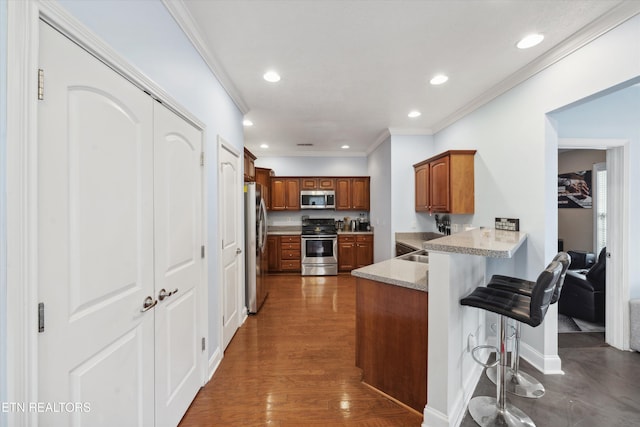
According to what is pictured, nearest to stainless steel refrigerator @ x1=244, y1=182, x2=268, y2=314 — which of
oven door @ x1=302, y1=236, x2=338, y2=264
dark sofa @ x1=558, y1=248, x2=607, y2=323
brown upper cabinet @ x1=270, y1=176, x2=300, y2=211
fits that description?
oven door @ x1=302, y1=236, x2=338, y2=264

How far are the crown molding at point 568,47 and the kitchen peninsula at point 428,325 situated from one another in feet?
5.16

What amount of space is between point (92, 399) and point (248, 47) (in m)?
2.37

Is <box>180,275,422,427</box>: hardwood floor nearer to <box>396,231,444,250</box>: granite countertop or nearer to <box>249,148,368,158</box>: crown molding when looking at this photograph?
<box>396,231,444,250</box>: granite countertop

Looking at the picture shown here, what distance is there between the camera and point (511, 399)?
1861mm

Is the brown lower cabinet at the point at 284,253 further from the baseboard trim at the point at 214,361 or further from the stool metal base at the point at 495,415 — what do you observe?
the stool metal base at the point at 495,415

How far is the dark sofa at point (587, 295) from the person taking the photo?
2916mm

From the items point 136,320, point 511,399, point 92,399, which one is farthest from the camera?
point 511,399

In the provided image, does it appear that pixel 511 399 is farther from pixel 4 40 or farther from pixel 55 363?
pixel 4 40

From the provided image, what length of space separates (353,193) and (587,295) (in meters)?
4.06

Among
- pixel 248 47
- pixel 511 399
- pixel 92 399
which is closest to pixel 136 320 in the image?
pixel 92 399

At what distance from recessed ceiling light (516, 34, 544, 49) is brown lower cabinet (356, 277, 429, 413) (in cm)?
213

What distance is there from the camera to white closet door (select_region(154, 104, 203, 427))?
144cm

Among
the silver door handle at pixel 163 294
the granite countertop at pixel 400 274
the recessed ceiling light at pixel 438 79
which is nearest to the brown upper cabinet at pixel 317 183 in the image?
the recessed ceiling light at pixel 438 79

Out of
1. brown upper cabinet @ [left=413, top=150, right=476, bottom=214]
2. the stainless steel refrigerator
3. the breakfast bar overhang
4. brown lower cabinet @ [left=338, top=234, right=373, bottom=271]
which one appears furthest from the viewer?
brown lower cabinet @ [left=338, top=234, right=373, bottom=271]
